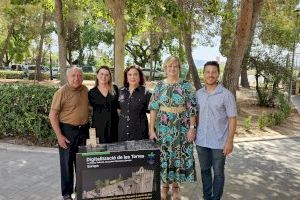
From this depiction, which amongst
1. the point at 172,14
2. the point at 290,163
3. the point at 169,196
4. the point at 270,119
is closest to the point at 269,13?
the point at 270,119

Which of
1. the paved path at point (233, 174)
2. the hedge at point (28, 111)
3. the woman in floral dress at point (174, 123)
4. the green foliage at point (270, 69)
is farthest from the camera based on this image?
the green foliage at point (270, 69)

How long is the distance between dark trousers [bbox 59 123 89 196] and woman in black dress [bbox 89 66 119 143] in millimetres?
203

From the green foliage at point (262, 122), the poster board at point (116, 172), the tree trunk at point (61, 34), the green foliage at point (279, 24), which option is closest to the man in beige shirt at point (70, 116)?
the poster board at point (116, 172)

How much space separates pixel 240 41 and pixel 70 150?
647cm

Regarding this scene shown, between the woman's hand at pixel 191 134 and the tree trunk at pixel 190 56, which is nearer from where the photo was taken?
the woman's hand at pixel 191 134

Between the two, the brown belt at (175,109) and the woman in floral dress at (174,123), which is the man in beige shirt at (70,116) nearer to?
the woman in floral dress at (174,123)

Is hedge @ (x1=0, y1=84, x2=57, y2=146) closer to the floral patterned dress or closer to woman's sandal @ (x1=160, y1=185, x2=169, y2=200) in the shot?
woman's sandal @ (x1=160, y1=185, x2=169, y2=200)

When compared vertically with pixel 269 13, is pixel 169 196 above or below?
below

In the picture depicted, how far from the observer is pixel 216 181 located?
16.6ft

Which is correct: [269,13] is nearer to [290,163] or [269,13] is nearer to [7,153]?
[290,163]

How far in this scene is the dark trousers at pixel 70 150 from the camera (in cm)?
508

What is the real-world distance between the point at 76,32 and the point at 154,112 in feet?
117

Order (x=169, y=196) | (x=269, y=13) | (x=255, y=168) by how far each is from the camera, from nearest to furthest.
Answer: (x=169, y=196) → (x=255, y=168) → (x=269, y=13)

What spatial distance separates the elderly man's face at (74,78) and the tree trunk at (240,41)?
6196 mm
